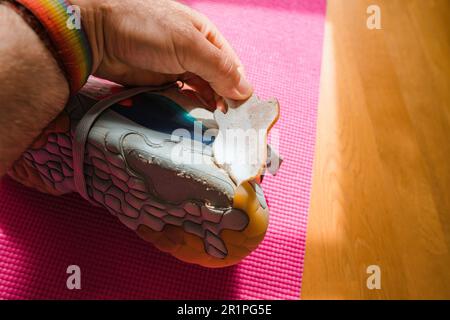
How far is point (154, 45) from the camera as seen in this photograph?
0.47m

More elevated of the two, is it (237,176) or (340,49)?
(340,49)

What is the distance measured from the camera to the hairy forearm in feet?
1.25

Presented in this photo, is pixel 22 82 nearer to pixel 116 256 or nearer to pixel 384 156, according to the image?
pixel 116 256

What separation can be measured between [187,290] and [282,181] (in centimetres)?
23

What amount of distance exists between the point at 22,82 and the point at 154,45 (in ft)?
0.48

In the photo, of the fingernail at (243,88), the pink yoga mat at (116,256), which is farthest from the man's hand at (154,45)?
the pink yoga mat at (116,256)

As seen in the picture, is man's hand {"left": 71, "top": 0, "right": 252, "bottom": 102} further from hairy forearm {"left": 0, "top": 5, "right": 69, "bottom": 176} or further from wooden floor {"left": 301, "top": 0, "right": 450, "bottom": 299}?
wooden floor {"left": 301, "top": 0, "right": 450, "bottom": 299}

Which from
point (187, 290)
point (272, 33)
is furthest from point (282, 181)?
point (272, 33)

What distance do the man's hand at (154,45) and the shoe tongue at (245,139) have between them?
0.03m

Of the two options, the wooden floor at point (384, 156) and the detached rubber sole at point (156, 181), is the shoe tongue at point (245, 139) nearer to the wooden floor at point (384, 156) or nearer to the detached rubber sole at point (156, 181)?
the detached rubber sole at point (156, 181)

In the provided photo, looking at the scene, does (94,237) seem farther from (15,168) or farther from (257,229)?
(257,229)

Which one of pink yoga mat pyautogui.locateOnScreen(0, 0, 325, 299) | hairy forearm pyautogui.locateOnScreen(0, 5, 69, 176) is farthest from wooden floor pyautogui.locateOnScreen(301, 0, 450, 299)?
hairy forearm pyautogui.locateOnScreen(0, 5, 69, 176)

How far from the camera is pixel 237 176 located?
1.49 ft

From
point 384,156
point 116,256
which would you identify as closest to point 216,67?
point 116,256
